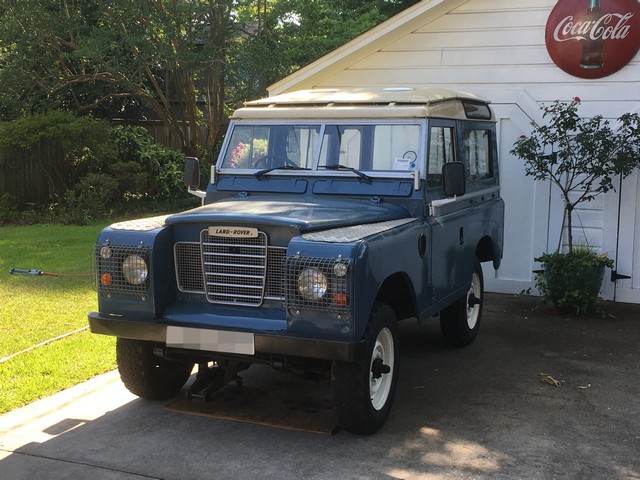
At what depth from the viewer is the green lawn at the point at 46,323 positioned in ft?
19.4

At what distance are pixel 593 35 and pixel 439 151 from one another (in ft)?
12.7

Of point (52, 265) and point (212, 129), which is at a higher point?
point (212, 129)

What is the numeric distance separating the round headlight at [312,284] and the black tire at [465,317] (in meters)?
2.66

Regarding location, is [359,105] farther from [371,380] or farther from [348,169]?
[371,380]

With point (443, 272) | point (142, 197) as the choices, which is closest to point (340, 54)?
point (443, 272)

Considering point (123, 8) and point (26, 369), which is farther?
point (123, 8)

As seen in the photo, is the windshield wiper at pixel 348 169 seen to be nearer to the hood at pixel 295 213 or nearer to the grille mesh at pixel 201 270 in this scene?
the hood at pixel 295 213

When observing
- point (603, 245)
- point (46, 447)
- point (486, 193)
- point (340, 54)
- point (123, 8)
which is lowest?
point (46, 447)

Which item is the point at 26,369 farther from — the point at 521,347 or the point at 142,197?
the point at 142,197

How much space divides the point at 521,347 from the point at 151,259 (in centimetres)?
389

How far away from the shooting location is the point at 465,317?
23.1ft

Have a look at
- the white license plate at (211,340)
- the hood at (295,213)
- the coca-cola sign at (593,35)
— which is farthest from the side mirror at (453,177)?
the coca-cola sign at (593,35)

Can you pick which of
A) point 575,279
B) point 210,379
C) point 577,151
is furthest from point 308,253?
point 577,151

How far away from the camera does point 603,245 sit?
908 centimetres
